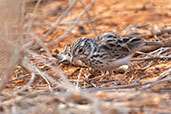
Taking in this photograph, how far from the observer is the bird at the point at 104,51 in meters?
5.66

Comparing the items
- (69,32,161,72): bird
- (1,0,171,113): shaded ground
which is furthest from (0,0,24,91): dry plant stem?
(69,32,161,72): bird

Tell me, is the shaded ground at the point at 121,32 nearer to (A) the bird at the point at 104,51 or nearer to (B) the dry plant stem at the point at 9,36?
(A) the bird at the point at 104,51

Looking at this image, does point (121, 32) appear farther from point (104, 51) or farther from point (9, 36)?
point (9, 36)

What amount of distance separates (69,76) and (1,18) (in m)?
1.90

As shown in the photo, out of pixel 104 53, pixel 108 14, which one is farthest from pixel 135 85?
pixel 108 14

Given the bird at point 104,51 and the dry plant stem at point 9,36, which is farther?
the bird at point 104,51

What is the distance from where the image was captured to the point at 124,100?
14.2 ft

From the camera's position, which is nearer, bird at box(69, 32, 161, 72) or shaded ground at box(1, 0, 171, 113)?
shaded ground at box(1, 0, 171, 113)

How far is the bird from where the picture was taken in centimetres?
566

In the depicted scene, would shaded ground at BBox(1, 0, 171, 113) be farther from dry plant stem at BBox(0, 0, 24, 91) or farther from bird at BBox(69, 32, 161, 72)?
dry plant stem at BBox(0, 0, 24, 91)

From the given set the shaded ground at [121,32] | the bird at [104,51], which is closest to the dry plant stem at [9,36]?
the shaded ground at [121,32]

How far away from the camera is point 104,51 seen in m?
5.74

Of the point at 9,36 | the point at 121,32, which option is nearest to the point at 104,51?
the point at 9,36

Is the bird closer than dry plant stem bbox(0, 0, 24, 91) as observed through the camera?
No
